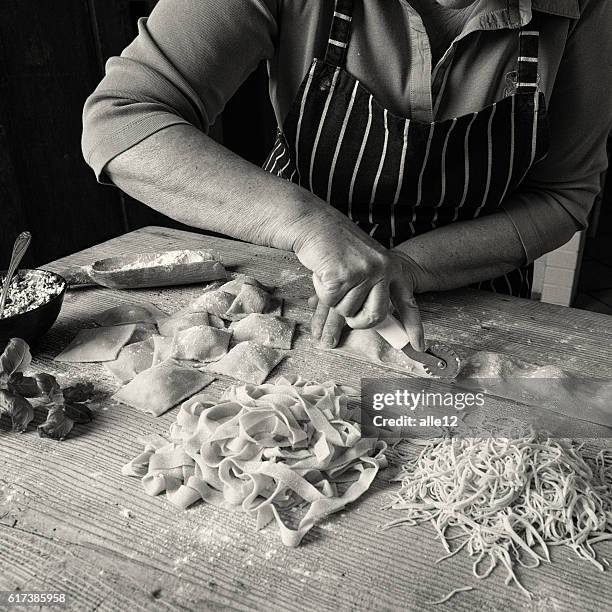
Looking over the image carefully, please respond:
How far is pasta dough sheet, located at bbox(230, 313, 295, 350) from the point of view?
5.48 ft

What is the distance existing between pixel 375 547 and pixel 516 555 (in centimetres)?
25

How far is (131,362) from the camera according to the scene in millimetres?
1569

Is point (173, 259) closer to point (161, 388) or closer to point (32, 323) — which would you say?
point (32, 323)

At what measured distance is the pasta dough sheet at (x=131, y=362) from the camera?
1.54 meters

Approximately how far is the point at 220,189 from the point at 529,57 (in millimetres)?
995

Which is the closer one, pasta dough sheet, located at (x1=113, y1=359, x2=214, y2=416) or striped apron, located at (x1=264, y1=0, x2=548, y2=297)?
pasta dough sheet, located at (x1=113, y1=359, x2=214, y2=416)

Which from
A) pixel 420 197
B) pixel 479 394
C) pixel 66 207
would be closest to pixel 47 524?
pixel 479 394

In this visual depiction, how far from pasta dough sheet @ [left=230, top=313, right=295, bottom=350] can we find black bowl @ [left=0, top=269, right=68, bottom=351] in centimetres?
50

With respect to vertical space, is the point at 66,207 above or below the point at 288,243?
below

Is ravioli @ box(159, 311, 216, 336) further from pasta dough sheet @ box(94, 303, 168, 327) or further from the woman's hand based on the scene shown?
the woman's hand

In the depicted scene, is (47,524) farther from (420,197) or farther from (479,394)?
(420,197)

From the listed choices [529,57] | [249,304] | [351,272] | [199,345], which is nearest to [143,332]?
[199,345]

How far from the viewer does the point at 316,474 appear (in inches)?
47.1

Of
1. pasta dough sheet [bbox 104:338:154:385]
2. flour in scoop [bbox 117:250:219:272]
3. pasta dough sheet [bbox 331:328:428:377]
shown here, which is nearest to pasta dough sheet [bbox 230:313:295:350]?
pasta dough sheet [bbox 331:328:428:377]
